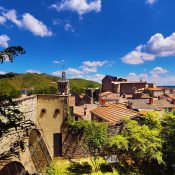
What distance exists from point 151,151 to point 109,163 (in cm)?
384

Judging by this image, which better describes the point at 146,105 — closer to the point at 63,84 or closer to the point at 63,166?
the point at 63,84

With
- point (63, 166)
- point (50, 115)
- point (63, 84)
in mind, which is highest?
point (63, 84)

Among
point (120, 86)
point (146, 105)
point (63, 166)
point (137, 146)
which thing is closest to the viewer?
point (137, 146)

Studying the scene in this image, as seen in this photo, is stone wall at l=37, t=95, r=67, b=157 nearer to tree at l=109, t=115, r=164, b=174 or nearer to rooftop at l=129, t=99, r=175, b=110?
tree at l=109, t=115, r=164, b=174

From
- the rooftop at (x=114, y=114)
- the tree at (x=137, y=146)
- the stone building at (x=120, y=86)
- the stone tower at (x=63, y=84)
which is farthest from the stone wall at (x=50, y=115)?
the stone building at (x=120, y=86)

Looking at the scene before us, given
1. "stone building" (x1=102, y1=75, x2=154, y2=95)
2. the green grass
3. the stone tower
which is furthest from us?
"stone building" (x1=102, y1=75, x2=154, y2=95)

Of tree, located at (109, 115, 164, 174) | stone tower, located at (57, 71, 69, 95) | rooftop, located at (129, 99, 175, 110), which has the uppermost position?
stone tower, located at (57, 71, 69, 95)

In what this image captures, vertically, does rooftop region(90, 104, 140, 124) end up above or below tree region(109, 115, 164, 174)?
above

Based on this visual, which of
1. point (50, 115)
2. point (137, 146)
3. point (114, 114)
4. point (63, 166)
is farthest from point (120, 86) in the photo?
point (137, 146)

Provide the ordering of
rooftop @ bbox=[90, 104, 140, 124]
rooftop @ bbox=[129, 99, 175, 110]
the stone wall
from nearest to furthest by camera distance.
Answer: the stone wall, rooftop @ bbox=[90, 104, 140, 124], rooftop @ bbox=[129, 99, 175, 110]

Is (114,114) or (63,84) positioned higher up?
(63,84)

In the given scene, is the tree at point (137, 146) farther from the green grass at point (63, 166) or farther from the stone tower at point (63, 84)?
the stone tower at point (63, 84)

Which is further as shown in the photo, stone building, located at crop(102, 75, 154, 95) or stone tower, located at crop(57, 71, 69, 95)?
stone building, located at crop(102, 75, 154, 95)

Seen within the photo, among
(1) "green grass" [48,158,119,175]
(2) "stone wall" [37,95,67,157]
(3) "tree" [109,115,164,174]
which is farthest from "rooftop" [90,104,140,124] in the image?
(2) "stone wall" [37,95,67,157]
